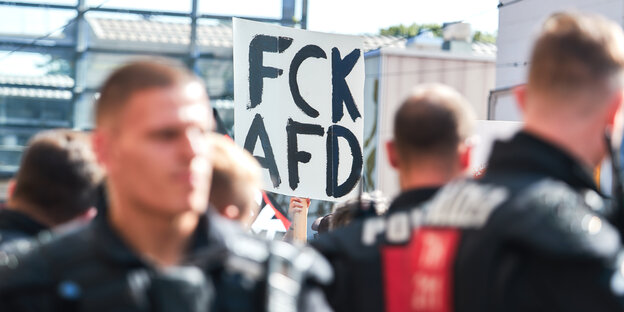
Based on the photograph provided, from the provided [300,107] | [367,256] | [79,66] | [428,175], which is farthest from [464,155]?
[79,66]

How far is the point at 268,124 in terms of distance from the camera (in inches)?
268

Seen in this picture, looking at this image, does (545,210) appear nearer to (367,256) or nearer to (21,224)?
(367,256)

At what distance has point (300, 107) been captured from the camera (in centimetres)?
698

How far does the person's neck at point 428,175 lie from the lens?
252 cm

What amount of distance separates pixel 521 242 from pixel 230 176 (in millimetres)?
947

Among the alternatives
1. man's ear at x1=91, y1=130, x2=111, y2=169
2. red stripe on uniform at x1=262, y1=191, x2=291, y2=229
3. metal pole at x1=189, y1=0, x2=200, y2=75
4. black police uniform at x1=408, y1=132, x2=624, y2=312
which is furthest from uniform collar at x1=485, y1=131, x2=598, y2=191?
metal pole at x1=189, y1=0, x2=200, y2=75

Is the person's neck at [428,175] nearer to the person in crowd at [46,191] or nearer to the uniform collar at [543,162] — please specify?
the uniform collar at [543,162]

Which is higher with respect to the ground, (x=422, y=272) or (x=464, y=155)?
(x=464, y=155)

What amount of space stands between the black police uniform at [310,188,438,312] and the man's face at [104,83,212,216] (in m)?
0.51

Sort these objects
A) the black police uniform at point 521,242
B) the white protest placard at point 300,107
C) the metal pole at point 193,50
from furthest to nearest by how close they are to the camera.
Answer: the metal pole at point 193,50
the white protest placard at point 300,107
the black police uniform at point 521,242

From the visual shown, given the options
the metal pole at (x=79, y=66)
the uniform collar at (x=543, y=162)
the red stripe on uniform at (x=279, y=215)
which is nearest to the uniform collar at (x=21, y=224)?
the uniform collar at (x=543, y=162)

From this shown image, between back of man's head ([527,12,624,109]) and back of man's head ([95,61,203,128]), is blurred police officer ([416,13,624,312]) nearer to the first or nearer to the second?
back of man's head ([527,12,624,109])

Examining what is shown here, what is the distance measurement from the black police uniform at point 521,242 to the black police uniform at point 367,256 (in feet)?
0.33

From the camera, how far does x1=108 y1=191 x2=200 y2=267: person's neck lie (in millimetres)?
1951
